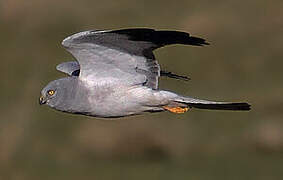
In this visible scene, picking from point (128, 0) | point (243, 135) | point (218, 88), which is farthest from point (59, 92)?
point (128, 0)

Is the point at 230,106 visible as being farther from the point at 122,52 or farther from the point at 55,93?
the point at 55,93

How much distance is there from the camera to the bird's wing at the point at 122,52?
440 inches

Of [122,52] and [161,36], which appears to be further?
[122,52]

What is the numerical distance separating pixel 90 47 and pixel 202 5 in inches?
443

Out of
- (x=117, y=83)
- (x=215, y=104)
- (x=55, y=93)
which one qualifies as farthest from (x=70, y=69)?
(x=215, y=104)

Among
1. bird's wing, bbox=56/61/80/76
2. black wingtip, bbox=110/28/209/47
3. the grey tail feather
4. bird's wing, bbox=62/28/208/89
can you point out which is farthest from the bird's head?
the grey tail feather

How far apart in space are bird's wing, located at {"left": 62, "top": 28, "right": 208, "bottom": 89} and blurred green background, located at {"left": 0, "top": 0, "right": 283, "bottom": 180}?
5.67m

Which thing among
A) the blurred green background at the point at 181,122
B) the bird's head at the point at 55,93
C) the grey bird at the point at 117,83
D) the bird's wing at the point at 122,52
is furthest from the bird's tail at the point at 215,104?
the blurred green background at the point at 181,122

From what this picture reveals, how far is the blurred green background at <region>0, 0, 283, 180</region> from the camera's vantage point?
17969mm

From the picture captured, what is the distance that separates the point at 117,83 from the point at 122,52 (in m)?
0.29

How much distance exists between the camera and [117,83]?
11.6m
